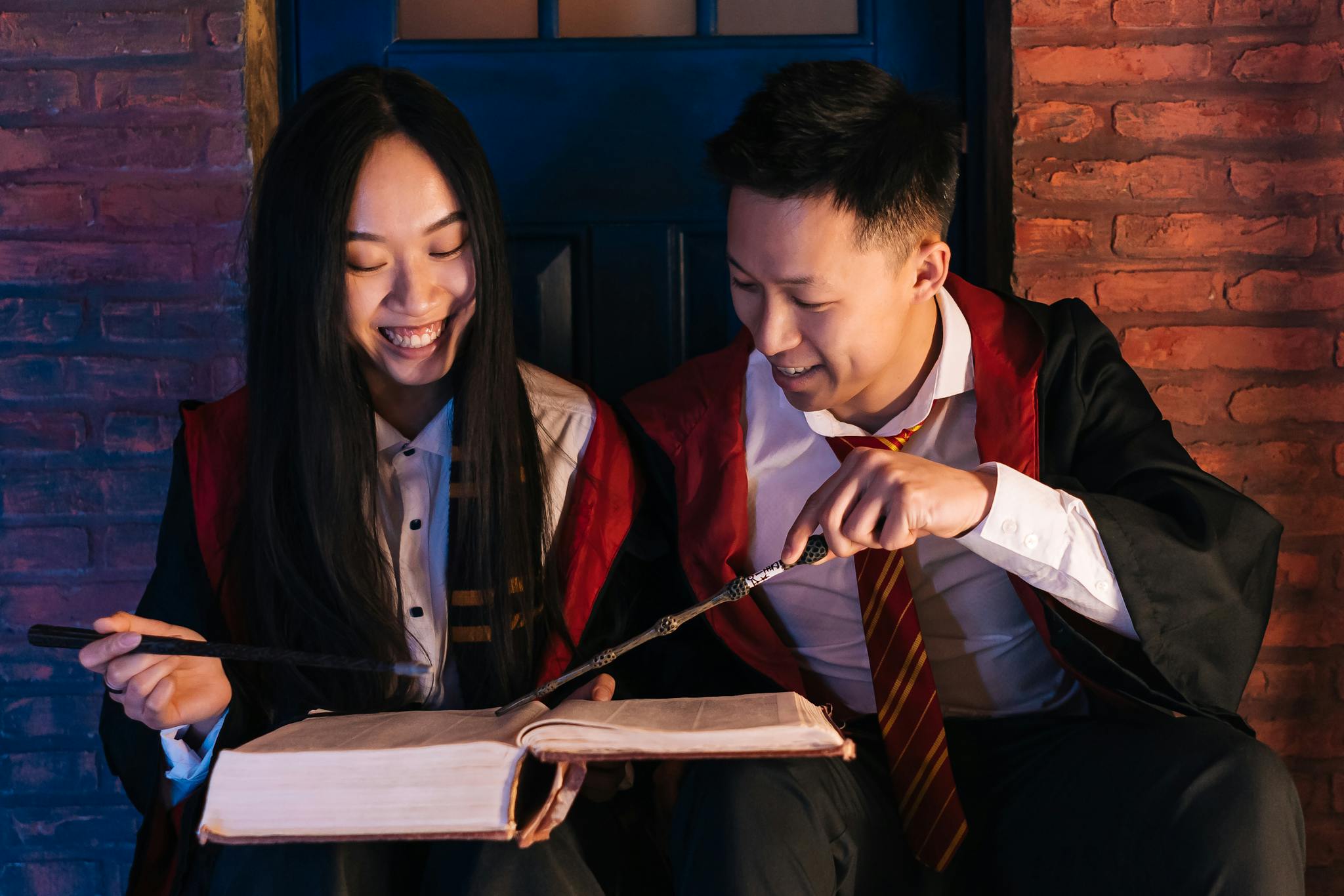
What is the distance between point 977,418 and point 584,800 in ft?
2.33

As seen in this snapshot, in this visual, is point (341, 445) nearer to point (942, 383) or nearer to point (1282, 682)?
point (942, 383)

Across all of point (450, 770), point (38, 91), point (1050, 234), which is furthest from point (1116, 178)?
point (38, 91)

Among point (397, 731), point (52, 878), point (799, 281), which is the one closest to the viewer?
point (397, 731)

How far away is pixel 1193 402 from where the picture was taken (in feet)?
5.94

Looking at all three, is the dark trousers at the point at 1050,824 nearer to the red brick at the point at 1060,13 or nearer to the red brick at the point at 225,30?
the red brick at the point at 1060,13

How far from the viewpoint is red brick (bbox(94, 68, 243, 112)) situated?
179 cm

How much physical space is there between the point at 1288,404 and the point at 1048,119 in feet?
2.02

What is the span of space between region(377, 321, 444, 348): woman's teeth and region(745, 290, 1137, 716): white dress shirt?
0.46m

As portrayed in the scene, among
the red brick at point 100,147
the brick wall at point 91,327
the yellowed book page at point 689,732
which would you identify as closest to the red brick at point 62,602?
the brick wall at point 91,327

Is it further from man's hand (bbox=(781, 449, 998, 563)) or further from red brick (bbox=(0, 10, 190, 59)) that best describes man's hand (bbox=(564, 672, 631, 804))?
red brick (bbox=(0, 10, 190, 59))

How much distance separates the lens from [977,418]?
1.46 m

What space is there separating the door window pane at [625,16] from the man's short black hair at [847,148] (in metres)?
0.57

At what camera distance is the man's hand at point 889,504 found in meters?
1.20

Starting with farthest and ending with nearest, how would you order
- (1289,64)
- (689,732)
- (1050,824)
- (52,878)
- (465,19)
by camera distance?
(465,19)
(52,878)
(1289,64)
(1050,824)
(689,732)
